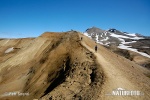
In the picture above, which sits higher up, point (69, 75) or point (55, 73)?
point (69, 75)

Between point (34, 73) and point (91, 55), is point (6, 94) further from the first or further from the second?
point (91, 55)

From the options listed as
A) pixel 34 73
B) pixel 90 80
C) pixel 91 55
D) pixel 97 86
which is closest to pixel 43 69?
pixel 34 73

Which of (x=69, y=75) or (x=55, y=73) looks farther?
(x=55, y=73)

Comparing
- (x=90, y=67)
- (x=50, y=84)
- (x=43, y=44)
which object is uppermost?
(x=43, y=44)

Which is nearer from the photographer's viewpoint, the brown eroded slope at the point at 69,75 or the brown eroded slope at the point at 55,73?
the brown eroded slope at the point at 69,75

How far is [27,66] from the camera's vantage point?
43.7m

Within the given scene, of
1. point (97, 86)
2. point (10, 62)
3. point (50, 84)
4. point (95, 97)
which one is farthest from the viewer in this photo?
point (10, 62)

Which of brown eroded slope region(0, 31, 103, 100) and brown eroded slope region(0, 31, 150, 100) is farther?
brown eroded slope region(0, 31, 103, 100)

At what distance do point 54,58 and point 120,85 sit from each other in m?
17.2

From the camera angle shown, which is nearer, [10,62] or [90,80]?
[90,80]

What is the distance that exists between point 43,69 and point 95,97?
18.0 metres

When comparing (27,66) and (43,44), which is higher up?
(43,44)

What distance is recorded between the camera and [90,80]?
965 inches

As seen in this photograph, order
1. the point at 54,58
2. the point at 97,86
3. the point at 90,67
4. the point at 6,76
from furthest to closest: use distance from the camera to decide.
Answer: the point at 6,76 < the point at 54,58 < the point at 90,67 < the point at 97,86
